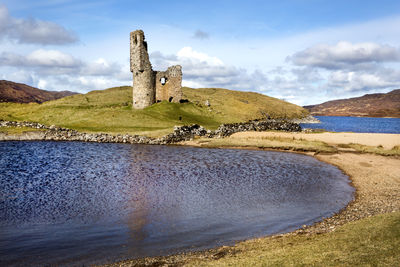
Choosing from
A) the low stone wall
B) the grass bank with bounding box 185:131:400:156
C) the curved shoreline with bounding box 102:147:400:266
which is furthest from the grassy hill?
the curved shoreline with bounding box 102:147:400:266

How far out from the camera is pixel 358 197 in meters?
21.2

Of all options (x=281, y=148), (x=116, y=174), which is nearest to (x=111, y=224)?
(x=116, y=174)

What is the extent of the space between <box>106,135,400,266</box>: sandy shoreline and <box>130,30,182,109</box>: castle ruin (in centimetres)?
3818

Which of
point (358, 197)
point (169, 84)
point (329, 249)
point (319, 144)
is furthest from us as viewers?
point (169, 84)

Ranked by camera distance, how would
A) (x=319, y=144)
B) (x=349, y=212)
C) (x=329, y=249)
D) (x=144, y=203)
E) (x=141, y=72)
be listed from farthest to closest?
(x=141, y=72) → (x=319, y=144) → (x=144, y=203) → (x=349, y=212) → (x=329, y=249)

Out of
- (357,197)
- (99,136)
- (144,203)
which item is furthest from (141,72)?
(357,197)

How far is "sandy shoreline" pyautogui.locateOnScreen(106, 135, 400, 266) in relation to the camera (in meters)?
12.0

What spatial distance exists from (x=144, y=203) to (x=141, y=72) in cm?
5044

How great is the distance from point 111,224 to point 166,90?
59.1m

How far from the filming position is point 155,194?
21.3 meters

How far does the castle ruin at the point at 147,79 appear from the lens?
65.2 meters

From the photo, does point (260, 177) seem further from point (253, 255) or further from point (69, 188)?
A: point (253, 255)

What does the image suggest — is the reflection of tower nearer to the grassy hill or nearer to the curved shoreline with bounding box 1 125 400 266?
the grassy hill

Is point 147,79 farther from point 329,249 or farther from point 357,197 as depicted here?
point 329,249
